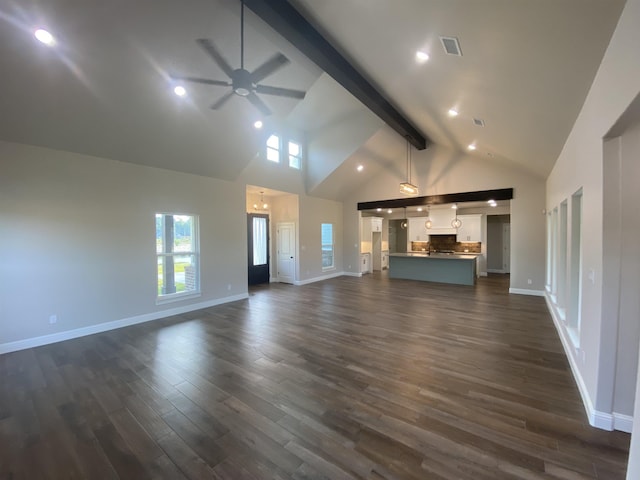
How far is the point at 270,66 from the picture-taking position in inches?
111

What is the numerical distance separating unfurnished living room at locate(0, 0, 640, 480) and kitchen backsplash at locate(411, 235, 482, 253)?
11.2 feet

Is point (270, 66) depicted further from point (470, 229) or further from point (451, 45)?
point (470, 229)

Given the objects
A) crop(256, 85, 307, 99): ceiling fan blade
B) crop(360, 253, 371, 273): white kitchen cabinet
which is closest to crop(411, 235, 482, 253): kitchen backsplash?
crop(360, 253, 371, 273): white kitchen cabinet

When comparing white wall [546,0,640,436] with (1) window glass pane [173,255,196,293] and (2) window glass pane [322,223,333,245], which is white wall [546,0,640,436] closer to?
(1) window glass pane [173,255,196,293]

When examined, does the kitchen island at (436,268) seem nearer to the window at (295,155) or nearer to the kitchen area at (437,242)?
the kitchen area at (437,242)

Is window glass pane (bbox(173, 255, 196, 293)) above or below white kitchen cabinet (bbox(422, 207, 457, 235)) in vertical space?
below

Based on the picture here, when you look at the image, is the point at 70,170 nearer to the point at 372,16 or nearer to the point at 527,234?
the point at 372,16

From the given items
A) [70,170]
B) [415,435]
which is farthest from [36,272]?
[415,435]

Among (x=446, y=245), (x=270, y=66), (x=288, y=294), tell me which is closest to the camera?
(x=270, y=66)

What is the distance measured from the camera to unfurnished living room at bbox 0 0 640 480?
1.93 meters

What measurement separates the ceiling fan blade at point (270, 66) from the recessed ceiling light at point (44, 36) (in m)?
2.10

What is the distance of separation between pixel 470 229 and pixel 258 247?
7550 mm

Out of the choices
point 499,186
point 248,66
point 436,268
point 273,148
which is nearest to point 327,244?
point 436,268

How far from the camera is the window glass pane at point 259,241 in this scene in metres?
8.65
